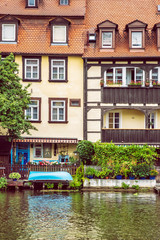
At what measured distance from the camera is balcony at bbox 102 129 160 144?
32.2 metres

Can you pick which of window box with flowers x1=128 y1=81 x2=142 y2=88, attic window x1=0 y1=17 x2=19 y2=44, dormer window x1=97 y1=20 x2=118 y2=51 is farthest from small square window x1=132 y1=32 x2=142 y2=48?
attic window x1=0 y1=17 x2=19 y2=44

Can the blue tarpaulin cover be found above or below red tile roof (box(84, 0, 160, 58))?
below

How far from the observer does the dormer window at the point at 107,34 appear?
33.9 metres

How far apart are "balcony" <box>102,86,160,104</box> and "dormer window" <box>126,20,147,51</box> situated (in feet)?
12.1

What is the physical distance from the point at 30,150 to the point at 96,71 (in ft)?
28.3

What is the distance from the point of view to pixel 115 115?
3453 cm

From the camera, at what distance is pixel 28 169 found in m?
29.8

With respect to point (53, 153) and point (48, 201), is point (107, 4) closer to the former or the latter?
point (53, 153)

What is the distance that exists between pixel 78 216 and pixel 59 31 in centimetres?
1978

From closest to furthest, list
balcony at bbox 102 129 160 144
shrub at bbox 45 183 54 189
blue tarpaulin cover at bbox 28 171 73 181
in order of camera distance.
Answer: blue tarpaulin cover at bbox 28 171 73 181, shrub at bbox 45 183 54 189, balcony at bbox 102 129 160 144

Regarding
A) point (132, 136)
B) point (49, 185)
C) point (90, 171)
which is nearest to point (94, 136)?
point (132, 136)

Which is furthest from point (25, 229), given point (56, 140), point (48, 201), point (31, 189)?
point (56, 140)

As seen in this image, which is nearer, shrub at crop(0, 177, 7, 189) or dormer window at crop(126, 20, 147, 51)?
shrub at crop(0, 177, 7, 189)

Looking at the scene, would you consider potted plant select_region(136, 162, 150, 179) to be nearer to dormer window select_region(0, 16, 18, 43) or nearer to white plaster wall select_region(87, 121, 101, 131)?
white plaster wall select_region(87, 121, 101, 131)
